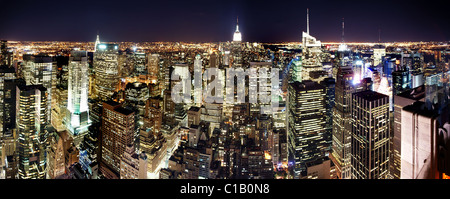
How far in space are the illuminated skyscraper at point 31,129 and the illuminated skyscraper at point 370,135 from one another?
18.6 feet

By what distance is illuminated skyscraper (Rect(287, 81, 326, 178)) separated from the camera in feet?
17.7

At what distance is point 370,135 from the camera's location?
4.04m

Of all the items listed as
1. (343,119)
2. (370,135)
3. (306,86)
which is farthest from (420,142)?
(306,86)

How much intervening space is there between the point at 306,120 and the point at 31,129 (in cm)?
586

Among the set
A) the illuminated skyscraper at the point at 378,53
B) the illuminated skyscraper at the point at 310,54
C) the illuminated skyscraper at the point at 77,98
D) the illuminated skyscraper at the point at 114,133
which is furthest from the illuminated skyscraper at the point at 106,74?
the illuminated skyscraper at the point at 378,53

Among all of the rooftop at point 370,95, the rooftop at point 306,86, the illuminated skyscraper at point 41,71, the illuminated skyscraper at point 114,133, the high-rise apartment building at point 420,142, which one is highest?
the illuminated skyscraper at point 41,71

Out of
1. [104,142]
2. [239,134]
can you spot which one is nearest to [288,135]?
[239,134]

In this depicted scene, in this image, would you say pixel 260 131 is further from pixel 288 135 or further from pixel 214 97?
pixel 214 97

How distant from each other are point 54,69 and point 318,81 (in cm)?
608

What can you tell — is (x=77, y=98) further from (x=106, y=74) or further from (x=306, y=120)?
(x=306, y=120)

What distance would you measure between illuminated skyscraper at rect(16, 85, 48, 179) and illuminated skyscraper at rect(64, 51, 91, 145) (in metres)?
0.60

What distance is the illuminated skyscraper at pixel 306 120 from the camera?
5.39 metres

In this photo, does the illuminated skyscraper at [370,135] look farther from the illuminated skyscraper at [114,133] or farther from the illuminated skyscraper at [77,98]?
the illuminated skyscraper at [77,98]
